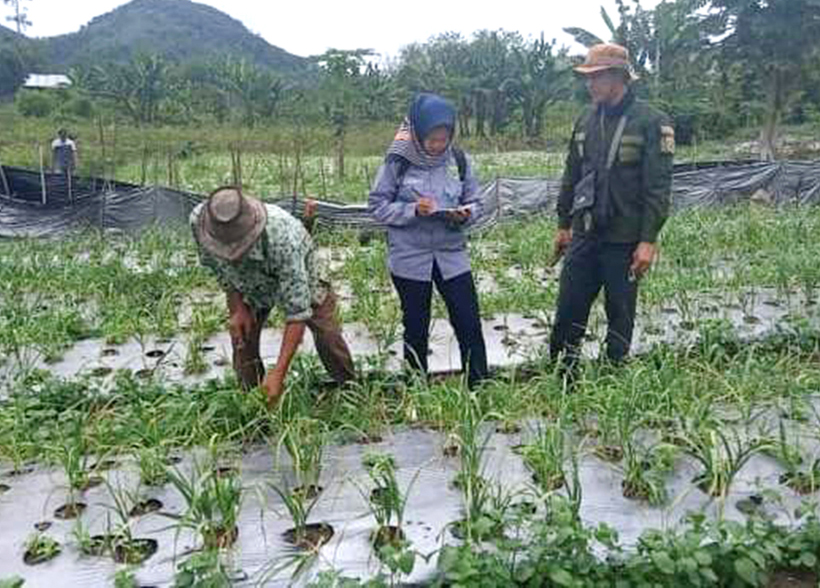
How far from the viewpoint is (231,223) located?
2.59 m

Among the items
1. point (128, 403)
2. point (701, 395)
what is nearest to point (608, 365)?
point (701, 395)

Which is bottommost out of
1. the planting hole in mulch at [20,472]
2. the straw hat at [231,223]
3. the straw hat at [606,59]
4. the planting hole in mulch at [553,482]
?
the planting hole in mulch at [20,472]

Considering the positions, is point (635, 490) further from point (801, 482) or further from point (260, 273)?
point (260, 273)

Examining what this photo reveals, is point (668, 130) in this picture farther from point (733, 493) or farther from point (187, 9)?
point (187, 9)

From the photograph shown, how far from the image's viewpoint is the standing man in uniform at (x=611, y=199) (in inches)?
126

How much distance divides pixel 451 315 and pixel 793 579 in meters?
1.60

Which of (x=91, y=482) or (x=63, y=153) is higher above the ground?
(x=63, y=153)

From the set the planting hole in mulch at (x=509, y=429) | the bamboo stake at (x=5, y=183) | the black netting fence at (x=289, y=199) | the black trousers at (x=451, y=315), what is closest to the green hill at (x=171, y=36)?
the bamboo stake at (x=5, y=183)

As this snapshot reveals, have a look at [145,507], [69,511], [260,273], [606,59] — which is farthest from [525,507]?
[606,59]

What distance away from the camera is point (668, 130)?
321 centimetres

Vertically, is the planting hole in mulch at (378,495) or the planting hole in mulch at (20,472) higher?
the planting hole in mulch at (378,495)

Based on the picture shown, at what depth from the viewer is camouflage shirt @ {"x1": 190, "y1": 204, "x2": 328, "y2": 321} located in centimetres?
271

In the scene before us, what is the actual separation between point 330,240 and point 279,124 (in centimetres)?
2289

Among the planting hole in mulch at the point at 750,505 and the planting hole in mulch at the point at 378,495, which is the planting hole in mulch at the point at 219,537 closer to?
the planting hole in mulch at the point at 378,495
